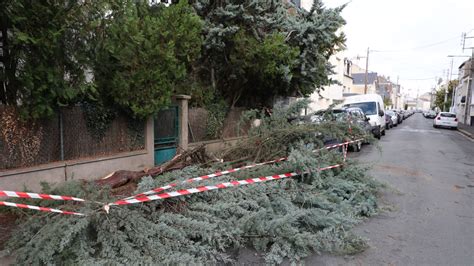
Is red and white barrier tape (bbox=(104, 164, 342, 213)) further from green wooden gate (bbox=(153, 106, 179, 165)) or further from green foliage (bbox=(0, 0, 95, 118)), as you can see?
green wooden gate (bbox=(153, 106, 179, 165))

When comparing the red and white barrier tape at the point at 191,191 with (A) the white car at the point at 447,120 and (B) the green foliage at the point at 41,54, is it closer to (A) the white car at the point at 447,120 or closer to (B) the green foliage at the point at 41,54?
(B) the green foliage at the point at 41,54

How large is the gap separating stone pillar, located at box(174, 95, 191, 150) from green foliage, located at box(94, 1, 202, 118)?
1.50 metres

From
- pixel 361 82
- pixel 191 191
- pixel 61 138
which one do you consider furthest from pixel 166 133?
pixel 361 82

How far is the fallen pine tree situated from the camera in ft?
9.87

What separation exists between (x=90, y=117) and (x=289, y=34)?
6540mm

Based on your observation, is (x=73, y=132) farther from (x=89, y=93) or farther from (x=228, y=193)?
(x=228, y=193)

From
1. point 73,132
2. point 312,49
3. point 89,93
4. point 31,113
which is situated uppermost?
point 312,49

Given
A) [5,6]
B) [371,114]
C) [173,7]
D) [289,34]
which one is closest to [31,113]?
[5,6]

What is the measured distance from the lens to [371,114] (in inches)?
631

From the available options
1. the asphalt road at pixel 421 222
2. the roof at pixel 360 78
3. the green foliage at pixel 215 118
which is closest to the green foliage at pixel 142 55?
the green foliage at pixel 215 118

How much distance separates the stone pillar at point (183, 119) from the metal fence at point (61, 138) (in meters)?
1.34

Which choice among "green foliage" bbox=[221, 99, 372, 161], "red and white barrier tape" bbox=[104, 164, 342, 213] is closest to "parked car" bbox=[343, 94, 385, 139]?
"green foliage" bbox=[221, 99, 372, 161]

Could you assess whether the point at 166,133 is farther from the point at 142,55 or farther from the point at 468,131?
the point at 468,131

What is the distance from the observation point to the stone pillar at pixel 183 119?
8.53 meters
